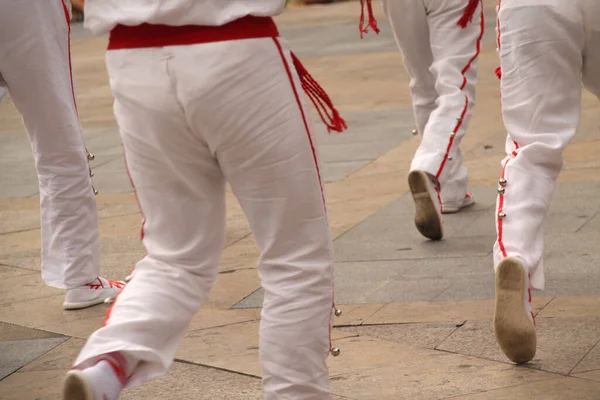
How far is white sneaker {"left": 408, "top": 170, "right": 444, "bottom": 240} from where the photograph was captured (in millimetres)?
5734

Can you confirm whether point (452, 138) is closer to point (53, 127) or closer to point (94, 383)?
point (53, 127)

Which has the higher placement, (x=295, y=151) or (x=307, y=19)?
(x=295, y=151)

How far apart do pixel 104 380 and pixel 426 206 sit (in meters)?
2.92

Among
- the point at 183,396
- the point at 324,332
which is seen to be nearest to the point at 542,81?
the point at 324,332

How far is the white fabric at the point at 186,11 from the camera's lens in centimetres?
299

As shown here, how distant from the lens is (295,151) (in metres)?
3.15

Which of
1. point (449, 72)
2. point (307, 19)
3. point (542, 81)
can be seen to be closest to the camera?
point (542, 81)

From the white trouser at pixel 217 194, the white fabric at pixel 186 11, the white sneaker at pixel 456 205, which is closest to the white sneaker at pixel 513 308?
the white trouser at pixel 217 194

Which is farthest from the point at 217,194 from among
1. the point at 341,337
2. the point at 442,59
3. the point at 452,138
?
the point at 442,59

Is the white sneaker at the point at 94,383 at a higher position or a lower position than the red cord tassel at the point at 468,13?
higher

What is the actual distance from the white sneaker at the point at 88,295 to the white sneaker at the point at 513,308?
1.90 meters

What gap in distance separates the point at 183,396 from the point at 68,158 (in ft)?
4.69

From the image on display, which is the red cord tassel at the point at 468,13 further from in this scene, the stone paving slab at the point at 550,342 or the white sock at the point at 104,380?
the white sock at the point at 104,380

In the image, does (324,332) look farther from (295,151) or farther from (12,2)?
(12,2)
